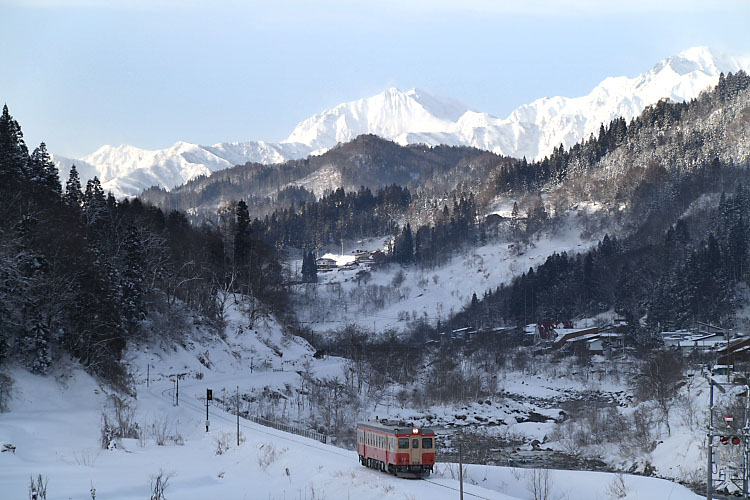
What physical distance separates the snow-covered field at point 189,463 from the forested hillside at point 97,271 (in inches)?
113

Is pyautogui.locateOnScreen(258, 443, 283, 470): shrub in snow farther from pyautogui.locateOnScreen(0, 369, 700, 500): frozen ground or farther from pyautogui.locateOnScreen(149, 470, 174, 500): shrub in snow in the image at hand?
pyautogui.locateOnScreen(149, 470, 174, 500): shrub in snow

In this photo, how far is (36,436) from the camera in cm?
3591

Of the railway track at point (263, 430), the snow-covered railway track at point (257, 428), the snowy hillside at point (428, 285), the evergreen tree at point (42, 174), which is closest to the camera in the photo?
the railway track at point (263, 430)

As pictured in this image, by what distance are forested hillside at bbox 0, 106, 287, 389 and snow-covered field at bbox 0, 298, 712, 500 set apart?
288 cm

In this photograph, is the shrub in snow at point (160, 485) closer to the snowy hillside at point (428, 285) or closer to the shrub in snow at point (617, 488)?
the shrub in snow at point (617, 488)

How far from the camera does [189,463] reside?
36938 millimetres

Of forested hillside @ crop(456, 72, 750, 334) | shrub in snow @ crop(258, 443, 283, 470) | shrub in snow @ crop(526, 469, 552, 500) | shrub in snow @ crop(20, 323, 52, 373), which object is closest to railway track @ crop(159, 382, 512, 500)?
shrub in snow @ crop(258, 443, 283, 470)

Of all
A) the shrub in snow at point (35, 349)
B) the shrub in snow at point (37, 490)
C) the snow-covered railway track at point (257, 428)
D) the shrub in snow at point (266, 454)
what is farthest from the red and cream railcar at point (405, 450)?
the shrub in snow at point (35, 349)

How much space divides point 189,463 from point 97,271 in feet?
70.3

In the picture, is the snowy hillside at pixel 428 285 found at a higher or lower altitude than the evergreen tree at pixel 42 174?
lower

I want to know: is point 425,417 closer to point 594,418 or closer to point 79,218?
point 594,418

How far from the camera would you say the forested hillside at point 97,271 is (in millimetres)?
45062

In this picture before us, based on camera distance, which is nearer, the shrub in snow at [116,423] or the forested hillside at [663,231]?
the shrub in snow at [116,423]

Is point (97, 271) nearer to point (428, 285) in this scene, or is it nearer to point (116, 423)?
point (116, 423)
